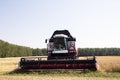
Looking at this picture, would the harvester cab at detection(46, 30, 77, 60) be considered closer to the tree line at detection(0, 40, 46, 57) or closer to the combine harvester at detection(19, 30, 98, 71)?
the combine harvester at detection(19, 30, 98, 71)

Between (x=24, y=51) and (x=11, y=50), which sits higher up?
(x=11, y=50)

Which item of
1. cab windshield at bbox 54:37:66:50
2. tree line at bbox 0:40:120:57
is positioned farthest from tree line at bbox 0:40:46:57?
cab windshield at bbox 54:37:66:50

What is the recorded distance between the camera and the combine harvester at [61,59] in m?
18.8

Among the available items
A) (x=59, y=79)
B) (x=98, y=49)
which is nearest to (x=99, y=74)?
(x=59, y=79)

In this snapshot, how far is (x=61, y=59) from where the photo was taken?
20031mm

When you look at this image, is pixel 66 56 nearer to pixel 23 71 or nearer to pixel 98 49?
pixel 23 71

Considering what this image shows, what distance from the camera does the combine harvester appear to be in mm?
18766

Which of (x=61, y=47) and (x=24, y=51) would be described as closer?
(x=61, y=47)

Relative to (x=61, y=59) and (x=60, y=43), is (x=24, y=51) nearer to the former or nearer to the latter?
(x=60, y=43)

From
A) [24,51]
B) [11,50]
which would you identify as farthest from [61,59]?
[24,51]

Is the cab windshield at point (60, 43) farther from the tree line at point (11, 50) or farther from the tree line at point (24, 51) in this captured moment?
the tree line at point (11, 50)

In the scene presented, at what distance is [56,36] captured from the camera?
21.8 metres

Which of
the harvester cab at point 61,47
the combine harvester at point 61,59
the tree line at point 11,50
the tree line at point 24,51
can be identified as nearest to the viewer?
the combine harvester at point 61,59

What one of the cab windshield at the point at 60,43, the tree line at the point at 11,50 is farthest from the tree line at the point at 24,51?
the cab windshield at the point at 60,43
